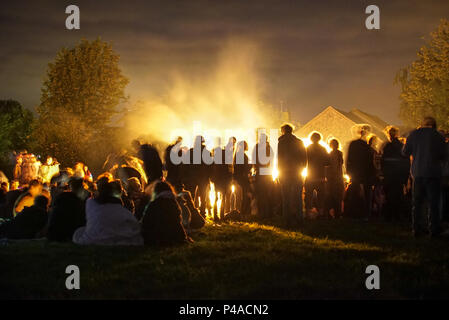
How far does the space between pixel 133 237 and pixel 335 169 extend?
18.6 feet

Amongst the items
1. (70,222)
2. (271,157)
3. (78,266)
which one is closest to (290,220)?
(271,157)

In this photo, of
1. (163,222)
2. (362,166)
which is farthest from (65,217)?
(362,166)

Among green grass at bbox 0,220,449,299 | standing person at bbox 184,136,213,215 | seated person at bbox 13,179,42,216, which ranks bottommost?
green grass at bbox 0,220,449,299

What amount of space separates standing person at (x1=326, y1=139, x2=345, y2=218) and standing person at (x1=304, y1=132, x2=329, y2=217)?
0.14m

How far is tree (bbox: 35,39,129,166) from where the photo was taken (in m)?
33.1

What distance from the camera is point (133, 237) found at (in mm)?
8375

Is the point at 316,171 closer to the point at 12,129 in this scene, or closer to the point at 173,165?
the point at 173,165

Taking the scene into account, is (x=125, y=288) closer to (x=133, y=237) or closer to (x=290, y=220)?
(x=133, y=237)

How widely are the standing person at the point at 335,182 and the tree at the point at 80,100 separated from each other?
2400 cm

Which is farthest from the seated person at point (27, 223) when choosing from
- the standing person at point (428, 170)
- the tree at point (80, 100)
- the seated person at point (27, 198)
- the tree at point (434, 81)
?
the tree at point (434, 81)

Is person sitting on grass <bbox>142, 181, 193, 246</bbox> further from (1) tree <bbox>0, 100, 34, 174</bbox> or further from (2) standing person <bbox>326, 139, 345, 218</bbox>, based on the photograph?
(1) tree <bbox>0, 100, 34, 174</bbox>

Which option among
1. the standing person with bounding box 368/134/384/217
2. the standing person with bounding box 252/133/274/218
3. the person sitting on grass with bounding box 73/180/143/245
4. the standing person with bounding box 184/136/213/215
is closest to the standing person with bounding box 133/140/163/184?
the standing person with bounding box 184/136/213/215
